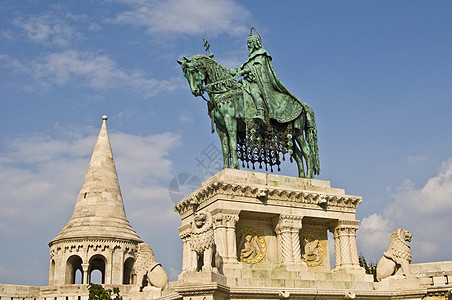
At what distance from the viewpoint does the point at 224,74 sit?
20844 millimetres

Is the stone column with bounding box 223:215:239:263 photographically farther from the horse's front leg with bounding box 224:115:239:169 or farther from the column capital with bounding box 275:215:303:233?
the horse's front leg with bounding box 224:115:239:169

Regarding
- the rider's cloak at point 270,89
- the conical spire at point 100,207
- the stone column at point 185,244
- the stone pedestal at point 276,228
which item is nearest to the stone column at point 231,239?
the stone pedestal at point 276,228

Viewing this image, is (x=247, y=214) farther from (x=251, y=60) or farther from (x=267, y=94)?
(x=251, y=60)

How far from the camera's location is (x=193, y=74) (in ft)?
65.4

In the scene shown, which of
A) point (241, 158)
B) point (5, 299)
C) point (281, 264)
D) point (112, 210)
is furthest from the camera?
point (112, 210)

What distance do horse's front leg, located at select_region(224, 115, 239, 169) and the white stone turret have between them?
21977 mm

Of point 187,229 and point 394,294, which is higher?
point 187,229

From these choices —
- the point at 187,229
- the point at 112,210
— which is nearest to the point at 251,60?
the point at 187,229

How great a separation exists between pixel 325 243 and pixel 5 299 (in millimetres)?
19167

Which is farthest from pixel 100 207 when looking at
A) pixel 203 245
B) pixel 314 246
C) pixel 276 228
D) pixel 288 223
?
pixel 203 245

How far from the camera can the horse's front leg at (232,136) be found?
64.6ft

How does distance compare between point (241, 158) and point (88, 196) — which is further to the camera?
point (88, 196)

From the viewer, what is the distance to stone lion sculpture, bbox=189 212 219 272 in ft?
52.0

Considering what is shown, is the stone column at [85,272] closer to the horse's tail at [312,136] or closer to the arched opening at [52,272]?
the arched opening at [52,272]
